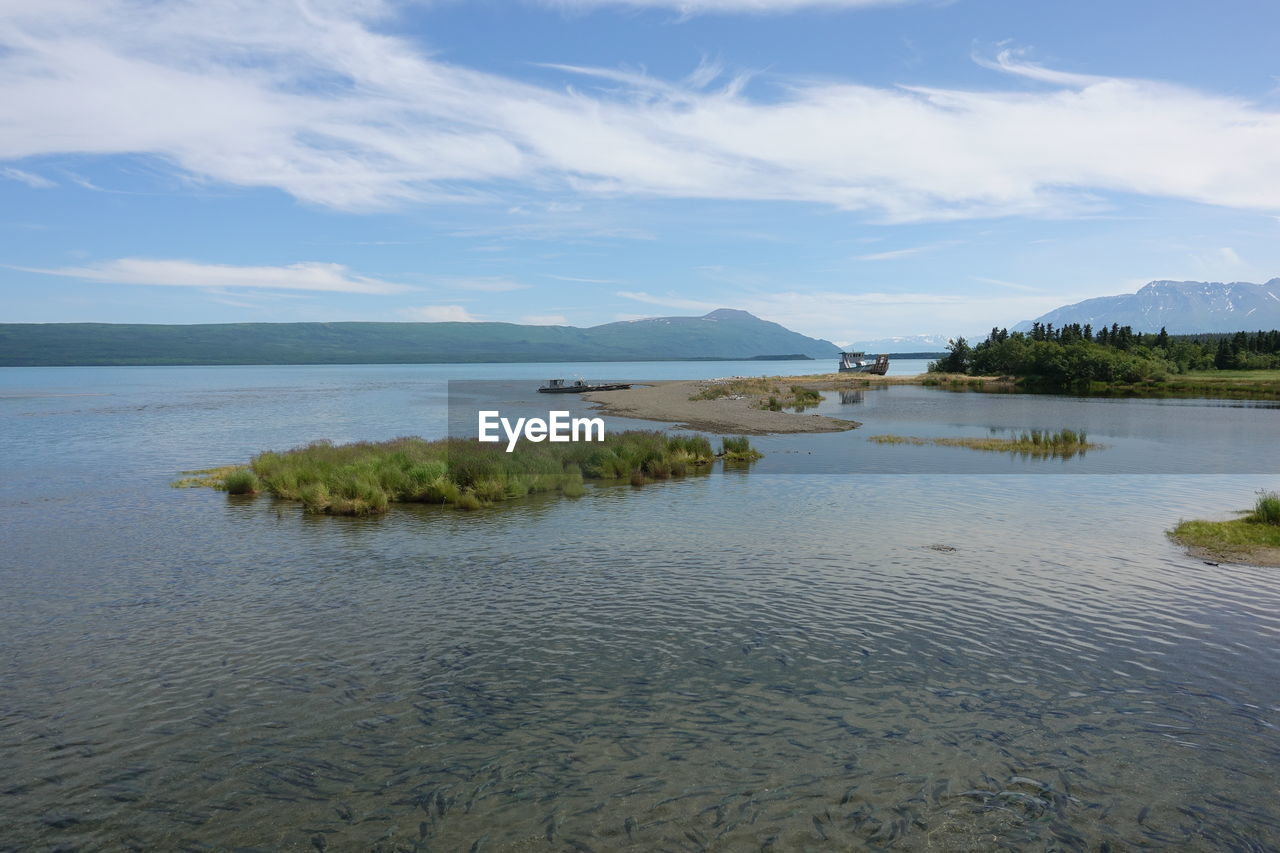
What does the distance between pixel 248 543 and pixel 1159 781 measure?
27.7m

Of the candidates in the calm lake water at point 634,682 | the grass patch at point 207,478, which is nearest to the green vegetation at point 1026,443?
the calm lake water at point 634,682

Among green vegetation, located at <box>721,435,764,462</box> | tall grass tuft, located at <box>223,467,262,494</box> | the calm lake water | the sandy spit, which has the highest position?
the sandy spit

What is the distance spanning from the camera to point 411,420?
88.8m

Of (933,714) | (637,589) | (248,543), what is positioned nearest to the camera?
(933,714)

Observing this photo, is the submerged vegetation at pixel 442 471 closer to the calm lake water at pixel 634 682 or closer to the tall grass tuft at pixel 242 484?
the tall grass tuft at pixel 242 484

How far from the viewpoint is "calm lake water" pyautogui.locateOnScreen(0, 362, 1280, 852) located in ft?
37.7

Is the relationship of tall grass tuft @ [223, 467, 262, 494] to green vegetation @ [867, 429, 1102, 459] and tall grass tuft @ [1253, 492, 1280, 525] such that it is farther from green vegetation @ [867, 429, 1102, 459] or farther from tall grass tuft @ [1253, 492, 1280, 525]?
green vegetation @ [867, 429, 1102, 459]

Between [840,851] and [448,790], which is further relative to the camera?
[448,790]

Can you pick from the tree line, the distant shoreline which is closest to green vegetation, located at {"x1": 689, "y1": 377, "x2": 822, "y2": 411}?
the distant shoreline

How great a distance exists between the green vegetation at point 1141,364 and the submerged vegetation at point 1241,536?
382ft

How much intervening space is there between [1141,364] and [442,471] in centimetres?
15786

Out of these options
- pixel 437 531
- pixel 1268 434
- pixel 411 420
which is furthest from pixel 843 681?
pixel 411 420

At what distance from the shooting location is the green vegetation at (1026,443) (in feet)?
187

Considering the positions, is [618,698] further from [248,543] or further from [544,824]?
[248,543]
